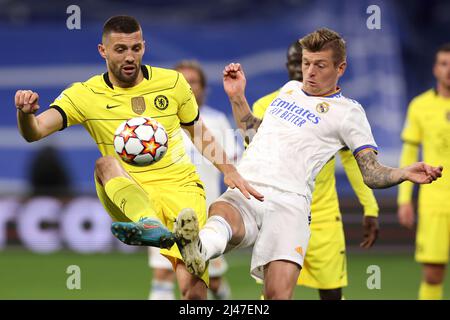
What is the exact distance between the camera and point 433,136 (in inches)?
372

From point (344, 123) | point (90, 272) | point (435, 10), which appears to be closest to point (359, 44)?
point (435, 10)

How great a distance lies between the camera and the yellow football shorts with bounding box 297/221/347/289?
25.6ft

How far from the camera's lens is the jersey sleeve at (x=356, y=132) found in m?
6.38

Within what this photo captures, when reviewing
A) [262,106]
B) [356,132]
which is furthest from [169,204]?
[262,106]

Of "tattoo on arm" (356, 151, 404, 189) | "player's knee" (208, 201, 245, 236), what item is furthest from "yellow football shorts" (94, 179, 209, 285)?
"tattoo on arm" (356, 151, 404, 189)

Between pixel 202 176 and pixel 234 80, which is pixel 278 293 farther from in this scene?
pixel 202 176

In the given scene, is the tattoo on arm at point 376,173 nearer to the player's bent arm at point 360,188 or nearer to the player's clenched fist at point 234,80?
the player's clenched fist at point 234,80

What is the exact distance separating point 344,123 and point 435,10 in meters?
15.8

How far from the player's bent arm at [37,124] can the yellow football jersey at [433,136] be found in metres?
4.21

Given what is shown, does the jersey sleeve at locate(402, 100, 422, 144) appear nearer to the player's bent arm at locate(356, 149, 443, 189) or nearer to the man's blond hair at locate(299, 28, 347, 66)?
the man's blond hair at locate(299, 28, 347, 66)

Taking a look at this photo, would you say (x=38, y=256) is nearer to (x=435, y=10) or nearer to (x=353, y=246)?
(x=353, y=246)

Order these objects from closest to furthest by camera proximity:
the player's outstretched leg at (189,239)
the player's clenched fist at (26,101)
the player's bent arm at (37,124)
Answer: the player's outstretched leg at (189,239) → the player's clenched fist at (26,101) → the player's bent arm at (37,124)

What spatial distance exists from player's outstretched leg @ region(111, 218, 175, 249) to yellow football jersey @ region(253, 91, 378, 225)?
2194 mm

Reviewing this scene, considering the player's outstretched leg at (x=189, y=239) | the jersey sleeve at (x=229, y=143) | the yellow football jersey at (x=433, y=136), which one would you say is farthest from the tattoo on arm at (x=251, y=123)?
the yellow football jersey at (x=433, y=136)
